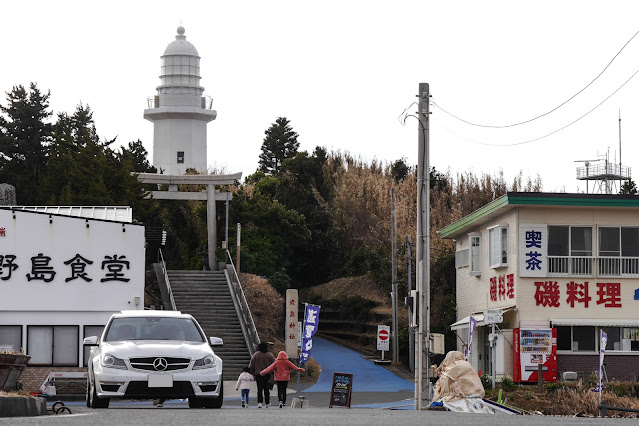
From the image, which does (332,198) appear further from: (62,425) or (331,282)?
(62,425)

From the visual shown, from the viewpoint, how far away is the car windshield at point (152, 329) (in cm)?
1897

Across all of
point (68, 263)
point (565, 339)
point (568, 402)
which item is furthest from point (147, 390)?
point (565, 339)

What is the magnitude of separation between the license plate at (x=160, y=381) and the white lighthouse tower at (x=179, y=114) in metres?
58.9

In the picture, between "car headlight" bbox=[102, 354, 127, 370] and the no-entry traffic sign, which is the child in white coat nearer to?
"car headlight" bbox=[102, 354, 127, 370]

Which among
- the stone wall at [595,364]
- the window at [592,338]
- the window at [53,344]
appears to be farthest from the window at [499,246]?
the window at [53,344]

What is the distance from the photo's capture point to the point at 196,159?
77.2m

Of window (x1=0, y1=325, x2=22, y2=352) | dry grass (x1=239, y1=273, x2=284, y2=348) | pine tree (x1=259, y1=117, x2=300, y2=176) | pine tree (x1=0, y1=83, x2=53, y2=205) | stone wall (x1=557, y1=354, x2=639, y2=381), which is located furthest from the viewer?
pine tree (x1=259, y1=117, x2=300, y2=176)

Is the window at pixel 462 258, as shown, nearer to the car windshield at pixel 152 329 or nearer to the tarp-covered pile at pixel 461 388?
the tarp-covered pile at pixel 461 388

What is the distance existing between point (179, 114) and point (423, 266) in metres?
52.3

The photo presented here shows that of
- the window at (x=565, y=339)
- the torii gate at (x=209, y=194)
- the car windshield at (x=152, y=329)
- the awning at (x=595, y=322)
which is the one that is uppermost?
the torii gate at (x=209, y=194)

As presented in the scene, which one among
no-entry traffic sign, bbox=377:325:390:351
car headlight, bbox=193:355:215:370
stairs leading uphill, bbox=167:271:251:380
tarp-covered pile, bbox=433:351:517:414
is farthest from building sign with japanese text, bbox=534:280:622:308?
car headlight, bbox=193:355:215:370

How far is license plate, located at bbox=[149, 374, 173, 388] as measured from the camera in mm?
17719

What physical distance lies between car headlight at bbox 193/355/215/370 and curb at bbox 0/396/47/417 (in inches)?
117

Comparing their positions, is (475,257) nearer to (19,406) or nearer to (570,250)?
(570,250)
